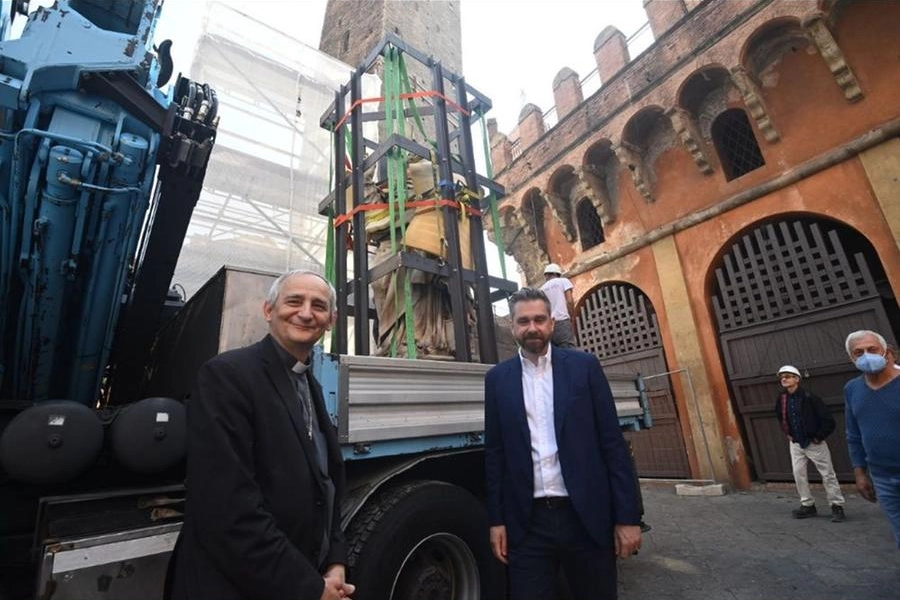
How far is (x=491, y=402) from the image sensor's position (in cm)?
213

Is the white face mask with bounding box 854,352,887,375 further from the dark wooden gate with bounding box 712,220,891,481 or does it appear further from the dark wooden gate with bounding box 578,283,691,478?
the dark wooden gate with bounding box 578,283,691,478

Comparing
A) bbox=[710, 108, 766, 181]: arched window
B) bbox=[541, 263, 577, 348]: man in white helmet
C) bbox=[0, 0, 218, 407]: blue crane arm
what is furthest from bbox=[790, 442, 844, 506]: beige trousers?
bbox=[0, 0, 218, 407]: blue crane arm

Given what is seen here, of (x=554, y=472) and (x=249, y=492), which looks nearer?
(x=249, y=492)

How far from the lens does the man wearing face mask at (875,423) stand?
2.79 meters

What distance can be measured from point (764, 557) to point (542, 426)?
11.9ft

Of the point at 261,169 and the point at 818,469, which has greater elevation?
the point at 261,169

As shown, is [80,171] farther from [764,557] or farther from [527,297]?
[764,557]

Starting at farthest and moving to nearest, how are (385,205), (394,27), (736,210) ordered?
(394,27) → (736,210) → (385,205)

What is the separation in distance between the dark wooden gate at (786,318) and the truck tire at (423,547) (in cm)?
662

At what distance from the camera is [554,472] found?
188cm

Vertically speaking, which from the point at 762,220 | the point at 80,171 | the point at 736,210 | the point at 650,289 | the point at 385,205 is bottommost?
the point at 80,171

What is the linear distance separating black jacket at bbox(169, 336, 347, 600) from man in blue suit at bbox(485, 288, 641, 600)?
0.84m

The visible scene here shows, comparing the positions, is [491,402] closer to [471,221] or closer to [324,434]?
[324,434]

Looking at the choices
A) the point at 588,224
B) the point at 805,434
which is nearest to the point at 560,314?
the point at 805,434
